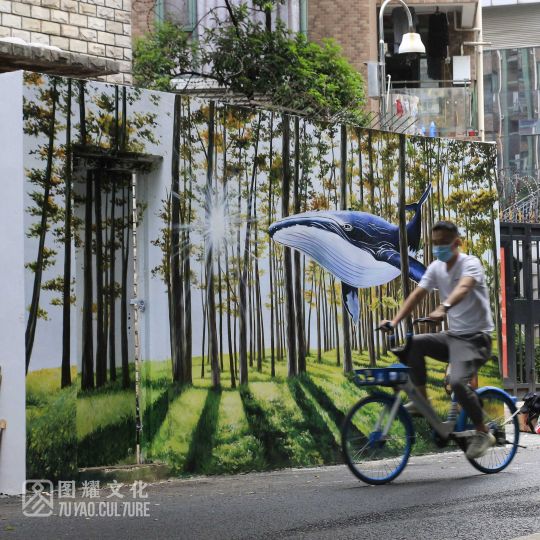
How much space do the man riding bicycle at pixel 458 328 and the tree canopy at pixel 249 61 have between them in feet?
51.0

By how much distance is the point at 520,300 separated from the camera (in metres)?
21.3

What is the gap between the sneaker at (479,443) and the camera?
10.7 m

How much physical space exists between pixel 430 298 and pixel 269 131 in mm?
3323

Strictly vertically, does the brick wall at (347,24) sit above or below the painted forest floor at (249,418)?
above

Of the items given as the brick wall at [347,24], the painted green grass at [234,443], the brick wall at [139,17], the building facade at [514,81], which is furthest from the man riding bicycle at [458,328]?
the building facade at [514,81]

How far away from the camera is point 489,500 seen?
9578mm

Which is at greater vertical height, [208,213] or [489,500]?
[208,213]

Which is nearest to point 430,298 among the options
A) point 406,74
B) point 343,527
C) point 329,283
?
point 329,283

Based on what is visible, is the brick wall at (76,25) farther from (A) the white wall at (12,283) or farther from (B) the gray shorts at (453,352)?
(B) the gray shorts at (453,352)

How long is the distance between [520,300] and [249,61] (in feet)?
28.3

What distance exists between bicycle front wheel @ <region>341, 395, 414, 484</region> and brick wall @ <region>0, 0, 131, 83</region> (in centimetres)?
782

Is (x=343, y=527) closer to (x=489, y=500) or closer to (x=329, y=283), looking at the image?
(x=489, y=500)

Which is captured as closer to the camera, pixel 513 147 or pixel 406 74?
pixel 406 74

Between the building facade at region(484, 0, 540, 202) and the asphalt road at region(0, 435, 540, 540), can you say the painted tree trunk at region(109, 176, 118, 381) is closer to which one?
the asphalt road at region(0, 435, 540, 540)
